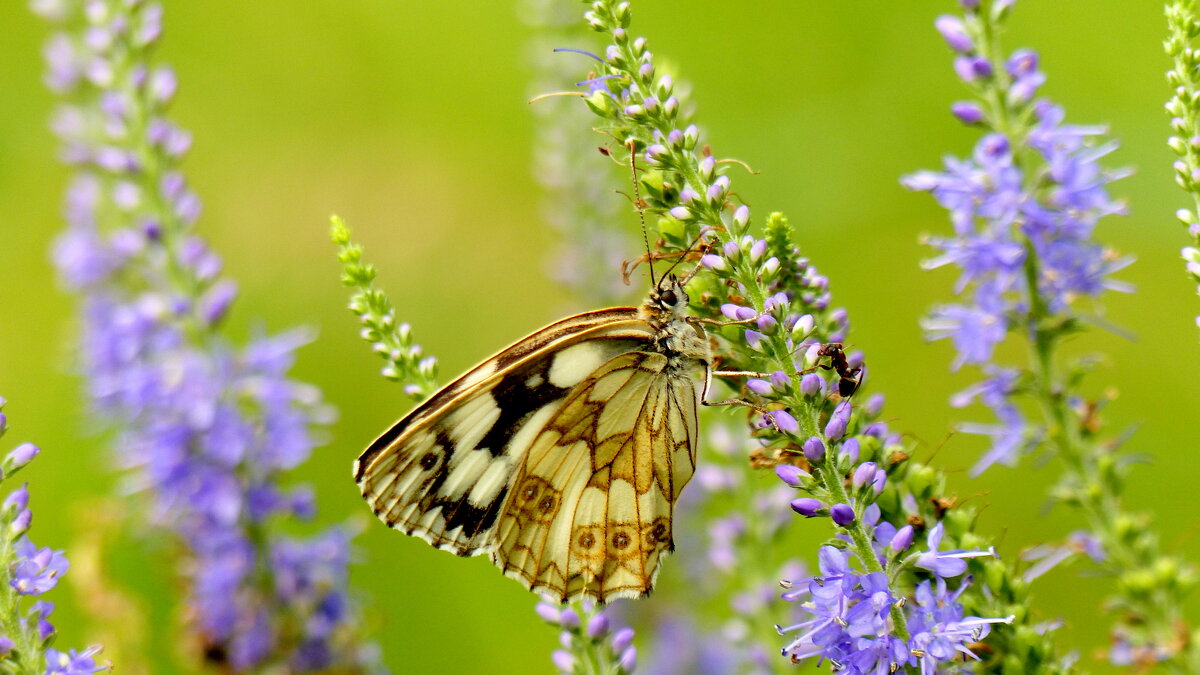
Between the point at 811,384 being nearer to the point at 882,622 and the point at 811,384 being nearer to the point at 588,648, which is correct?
the point at 882,622

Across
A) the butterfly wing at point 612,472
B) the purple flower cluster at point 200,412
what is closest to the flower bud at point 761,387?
the butterfly wing at point 612,472

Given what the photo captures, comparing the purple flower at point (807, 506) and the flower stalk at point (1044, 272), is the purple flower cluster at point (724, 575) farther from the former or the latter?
the flower stalk at point (1044, 272)

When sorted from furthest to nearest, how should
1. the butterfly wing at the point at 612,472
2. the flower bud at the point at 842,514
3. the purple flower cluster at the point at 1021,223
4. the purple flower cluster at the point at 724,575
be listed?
the purple flower cluster at the point at 724,575 → the butterfly wing at the point at 612,472 → the purple flower cluster at the point at 1021,223 → the flower bud at the point at 842,514

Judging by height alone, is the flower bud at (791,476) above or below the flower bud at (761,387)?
below

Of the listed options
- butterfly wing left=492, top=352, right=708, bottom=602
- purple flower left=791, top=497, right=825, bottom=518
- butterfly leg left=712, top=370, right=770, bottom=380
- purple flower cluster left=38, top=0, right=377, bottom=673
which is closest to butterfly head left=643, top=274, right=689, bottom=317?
butterfly wing left=492, top=352, right=708, bottom=602

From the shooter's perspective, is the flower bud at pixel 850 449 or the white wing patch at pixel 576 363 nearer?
the flower bud at pixel 850 449

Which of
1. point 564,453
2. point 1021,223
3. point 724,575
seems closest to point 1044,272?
point 1021,223
